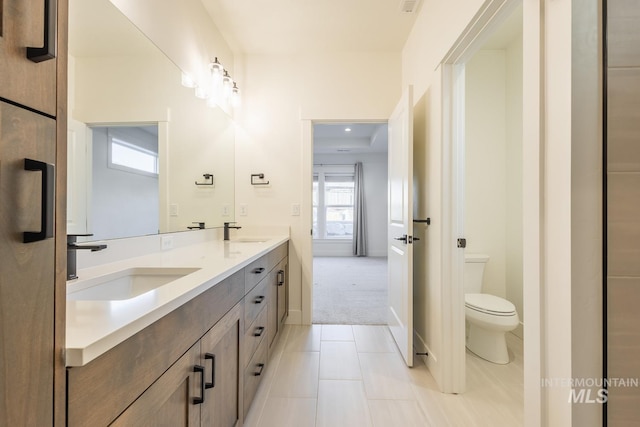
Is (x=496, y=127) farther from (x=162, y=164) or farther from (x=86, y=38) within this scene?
(x=86, y=38)

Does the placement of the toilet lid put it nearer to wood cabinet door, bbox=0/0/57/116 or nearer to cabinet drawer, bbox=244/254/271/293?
cabinet drawer, bbox=244/254/271/293

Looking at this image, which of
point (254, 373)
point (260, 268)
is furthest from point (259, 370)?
point (260, 268)

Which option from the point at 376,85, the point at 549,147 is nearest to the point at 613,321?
the point at 549,147

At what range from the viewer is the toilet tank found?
2.38 meters

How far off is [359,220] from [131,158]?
566cm

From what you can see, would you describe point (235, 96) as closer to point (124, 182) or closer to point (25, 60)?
point (124, 182)

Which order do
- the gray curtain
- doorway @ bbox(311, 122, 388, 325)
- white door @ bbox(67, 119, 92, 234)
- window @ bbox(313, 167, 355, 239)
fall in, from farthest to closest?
1. window @ bbox(313, 167, 355, 239)
2. the gray curtain
3. doorway @ bbox(311, 122, 388, 325)
4. white door @ bbox(67, 119, 92, 234)

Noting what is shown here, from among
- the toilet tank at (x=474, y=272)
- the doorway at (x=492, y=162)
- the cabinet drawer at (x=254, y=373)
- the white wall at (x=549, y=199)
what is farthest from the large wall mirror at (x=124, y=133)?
the doorway at (x=492, y=162)

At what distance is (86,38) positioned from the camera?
111cm

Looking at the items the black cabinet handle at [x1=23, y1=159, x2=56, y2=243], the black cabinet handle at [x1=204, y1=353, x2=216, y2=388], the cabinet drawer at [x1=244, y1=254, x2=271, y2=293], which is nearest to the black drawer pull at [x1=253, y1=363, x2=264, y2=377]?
the cabinet drawer at [x1=244, y1=254, x2=271, y2=293]

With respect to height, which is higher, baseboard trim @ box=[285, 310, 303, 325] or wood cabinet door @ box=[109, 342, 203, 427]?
wood cabinet door @ box=[109, 342, 203, 427]

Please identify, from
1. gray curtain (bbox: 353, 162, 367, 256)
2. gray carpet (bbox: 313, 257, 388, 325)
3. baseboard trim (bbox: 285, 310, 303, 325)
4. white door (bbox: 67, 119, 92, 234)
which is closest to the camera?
white door (bbox: 67, 119, 92, 234)

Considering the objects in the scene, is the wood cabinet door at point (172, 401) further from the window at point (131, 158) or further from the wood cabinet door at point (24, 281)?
the window at point (131, 158)

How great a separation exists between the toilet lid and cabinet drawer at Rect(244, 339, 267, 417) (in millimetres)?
1508
